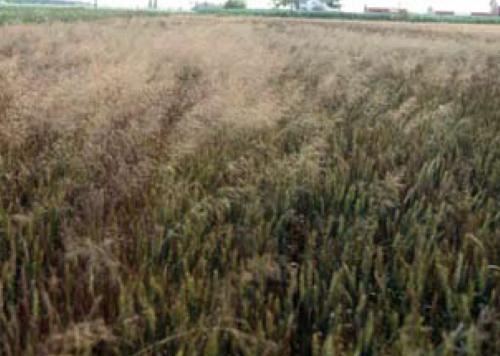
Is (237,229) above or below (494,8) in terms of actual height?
below

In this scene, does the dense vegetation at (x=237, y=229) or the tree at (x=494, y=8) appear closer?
the dense vegetation at (x=237, y=229)

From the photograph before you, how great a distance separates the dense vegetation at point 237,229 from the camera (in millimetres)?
1506

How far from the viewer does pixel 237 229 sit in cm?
219

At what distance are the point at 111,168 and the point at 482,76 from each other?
6328 mm

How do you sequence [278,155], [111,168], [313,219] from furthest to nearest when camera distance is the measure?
[278,155] → [111,168] → [313,219]

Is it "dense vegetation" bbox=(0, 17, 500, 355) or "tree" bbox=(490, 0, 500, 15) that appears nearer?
"dense vegetation" bbox=(0, 17, 500, 355)

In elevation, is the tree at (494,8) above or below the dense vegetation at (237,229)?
Answer: above

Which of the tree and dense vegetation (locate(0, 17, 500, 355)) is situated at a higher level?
the tree

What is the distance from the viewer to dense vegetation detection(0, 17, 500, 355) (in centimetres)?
151

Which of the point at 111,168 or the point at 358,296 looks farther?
the point at 111,168

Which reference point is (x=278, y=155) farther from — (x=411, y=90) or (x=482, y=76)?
(x=482, y=76)

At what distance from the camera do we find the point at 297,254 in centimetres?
220

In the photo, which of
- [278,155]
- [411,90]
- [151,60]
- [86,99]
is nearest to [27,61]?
[151,60]

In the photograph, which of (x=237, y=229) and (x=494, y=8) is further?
(x=494, y=8)
